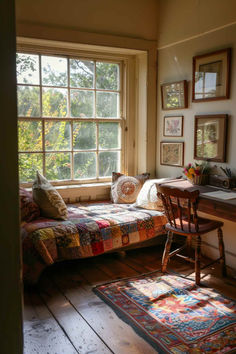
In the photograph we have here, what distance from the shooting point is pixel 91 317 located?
8.16 feet

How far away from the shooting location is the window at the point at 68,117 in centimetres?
386

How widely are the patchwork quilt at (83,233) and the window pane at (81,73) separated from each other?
4.97ft

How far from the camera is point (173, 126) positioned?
4066mm

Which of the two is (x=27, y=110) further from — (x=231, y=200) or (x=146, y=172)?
(x=231, y=200)

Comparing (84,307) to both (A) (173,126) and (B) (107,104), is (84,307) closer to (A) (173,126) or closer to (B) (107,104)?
(A) (173,126)

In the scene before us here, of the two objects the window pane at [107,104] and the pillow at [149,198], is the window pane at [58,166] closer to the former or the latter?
the window pane at [107,104]

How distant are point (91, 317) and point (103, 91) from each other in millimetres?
2794

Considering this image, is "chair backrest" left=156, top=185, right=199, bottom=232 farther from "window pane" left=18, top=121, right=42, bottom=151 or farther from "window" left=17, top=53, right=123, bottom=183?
"window pane" left=18, top=121, right=42, bottom=151

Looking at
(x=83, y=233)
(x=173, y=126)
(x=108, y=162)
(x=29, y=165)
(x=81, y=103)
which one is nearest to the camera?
(x=83, y=233)

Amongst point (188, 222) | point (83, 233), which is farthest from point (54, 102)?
point (188, 222)

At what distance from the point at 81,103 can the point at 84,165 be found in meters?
0.77

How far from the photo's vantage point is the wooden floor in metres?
2.16

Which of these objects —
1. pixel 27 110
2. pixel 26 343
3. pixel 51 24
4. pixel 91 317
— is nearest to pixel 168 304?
pixel 91 317

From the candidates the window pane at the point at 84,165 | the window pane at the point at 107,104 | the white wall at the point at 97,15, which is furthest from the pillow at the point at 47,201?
the white wall at the point at 97,15
